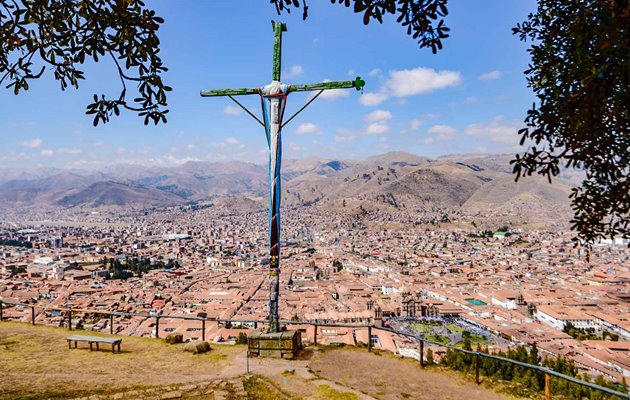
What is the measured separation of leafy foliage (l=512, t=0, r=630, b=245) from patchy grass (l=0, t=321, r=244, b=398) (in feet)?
17.4

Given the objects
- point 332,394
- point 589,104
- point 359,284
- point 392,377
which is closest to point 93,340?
point 332,394

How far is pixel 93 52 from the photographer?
10.8ft

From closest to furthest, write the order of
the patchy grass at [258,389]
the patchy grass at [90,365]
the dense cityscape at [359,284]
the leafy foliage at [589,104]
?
the leafy foliage at [589,104] → the patchy grass at [258,389] → the patchy grass at [90,365] → the dense cityscape at [359,284]

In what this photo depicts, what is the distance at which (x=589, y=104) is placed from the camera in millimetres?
2352

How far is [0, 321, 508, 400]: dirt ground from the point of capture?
545 centimetres

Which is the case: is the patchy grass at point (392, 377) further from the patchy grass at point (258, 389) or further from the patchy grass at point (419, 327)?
the patchy grass at point (419, 327)

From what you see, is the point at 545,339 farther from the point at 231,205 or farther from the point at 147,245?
the point at 231,205

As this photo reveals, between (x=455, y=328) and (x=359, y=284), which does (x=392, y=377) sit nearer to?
(x=455, y=328)

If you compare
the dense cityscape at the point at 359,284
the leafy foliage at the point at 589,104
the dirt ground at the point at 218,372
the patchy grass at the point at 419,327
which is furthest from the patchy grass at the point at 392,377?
the patchy grass at the point at 419,327

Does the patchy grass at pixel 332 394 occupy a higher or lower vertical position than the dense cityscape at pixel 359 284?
higher

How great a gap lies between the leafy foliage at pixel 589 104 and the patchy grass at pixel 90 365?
5.30 meters

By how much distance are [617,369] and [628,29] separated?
2868 centimetres

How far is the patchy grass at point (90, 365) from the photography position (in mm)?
5613

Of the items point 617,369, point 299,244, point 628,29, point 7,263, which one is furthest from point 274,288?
point 299,244
